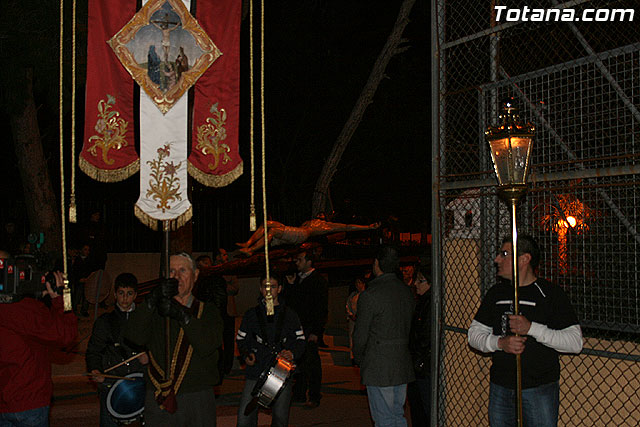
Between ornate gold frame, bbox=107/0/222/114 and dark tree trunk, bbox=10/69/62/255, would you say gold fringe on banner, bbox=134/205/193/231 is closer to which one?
ornate gold frame, bbox=107/0/222/114

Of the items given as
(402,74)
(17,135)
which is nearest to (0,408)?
(17,135)

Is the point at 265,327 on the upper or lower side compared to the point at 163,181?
lower

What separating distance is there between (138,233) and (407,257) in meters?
8.26

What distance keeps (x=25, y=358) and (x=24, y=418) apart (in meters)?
0.43

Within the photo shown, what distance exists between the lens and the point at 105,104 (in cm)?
592

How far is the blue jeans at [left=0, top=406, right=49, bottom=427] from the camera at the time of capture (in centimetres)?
524

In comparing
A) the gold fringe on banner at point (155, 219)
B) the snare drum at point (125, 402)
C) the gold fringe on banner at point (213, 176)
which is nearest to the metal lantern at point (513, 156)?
the gold fringe on banner at point (213, 176)

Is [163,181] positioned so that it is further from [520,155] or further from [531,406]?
[531,406]

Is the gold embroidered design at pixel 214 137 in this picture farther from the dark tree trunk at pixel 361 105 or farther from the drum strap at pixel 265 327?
the dark tree trunk at pixel 361 105

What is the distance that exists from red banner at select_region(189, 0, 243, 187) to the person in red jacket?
1519 mm

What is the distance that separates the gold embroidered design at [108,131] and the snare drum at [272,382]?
246cm

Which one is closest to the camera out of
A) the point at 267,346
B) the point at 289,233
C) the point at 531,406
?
the point at 531,406

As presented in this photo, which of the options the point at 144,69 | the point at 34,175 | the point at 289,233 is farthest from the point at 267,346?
the point at 34,175

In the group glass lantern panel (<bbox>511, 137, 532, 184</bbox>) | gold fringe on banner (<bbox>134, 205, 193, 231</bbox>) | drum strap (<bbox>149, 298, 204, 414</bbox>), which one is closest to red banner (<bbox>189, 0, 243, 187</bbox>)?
gold fringe on banner (<bbox>134, 205, 193, 231</bbox>)
